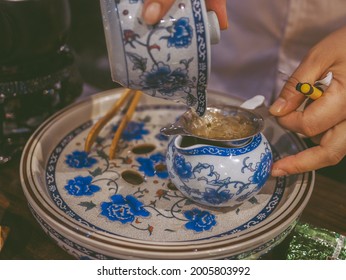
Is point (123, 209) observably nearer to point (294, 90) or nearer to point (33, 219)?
point (33, 219)

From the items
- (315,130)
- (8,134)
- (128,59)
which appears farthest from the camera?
(8,134)

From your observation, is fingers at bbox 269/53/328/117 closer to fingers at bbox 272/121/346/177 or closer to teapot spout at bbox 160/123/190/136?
fingers at bbox 272/121/346/177

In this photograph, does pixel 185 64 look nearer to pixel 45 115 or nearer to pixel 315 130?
pixel 315 130

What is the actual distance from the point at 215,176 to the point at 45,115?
1.71ft

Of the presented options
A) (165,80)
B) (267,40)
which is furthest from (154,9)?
(267,40)

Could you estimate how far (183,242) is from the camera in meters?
0.85

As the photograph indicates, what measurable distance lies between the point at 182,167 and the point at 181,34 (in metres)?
0.27

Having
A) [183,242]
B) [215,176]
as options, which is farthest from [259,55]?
[183,242]

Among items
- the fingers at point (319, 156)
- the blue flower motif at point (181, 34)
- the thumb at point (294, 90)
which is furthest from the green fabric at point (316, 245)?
the blue flower motif at point (181, 34)

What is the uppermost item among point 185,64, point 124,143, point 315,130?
point 185,64

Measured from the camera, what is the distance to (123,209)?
3.11 feet

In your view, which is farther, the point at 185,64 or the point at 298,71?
the point at 298,71

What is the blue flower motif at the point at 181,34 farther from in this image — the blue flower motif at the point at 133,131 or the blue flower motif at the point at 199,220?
the blue flower motif at the point at 133,131

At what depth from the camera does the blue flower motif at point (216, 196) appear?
0.89m
